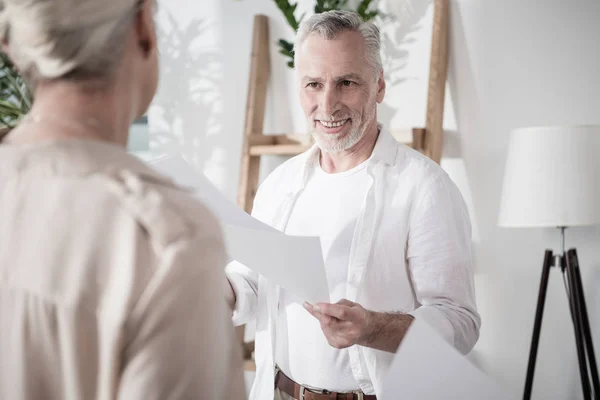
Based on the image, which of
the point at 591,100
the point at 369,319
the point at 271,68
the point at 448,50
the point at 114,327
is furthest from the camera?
the point at 271,68

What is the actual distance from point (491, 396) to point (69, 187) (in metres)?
0.71

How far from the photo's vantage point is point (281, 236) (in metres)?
1.38

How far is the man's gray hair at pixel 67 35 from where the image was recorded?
60cm

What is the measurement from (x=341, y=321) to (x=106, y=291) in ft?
2.70

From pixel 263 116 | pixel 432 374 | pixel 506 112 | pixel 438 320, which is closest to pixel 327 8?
pixel 263 116

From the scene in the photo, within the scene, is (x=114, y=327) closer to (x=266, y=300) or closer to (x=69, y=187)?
(x=69, y=187)

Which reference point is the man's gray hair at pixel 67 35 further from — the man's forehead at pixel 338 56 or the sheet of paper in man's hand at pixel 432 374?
the man's forehead at pixel 338 56

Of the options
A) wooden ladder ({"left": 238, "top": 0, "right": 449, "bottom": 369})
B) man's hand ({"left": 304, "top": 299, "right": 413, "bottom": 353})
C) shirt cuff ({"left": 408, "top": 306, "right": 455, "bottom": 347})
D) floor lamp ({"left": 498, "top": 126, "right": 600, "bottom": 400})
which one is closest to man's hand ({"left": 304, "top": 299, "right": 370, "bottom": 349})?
man's hand ({"left": 304, "top": 299, "right": 413, "bottom": 353})

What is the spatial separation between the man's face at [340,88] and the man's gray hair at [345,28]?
1 cm

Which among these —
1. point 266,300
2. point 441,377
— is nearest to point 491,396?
point 441,377

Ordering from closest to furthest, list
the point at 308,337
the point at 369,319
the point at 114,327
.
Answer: the point at 114,327
the point at 369,319
the point at 308,337

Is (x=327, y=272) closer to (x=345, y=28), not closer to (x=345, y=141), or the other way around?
(x=345, y=141)

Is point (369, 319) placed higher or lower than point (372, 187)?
lower

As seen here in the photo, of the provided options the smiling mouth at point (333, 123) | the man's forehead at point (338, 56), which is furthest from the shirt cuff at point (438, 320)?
the man's forehead at point (338, 56)
